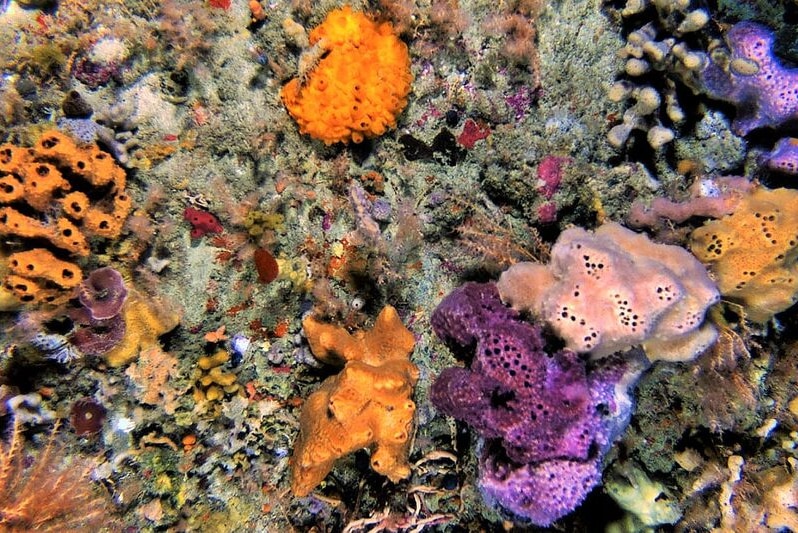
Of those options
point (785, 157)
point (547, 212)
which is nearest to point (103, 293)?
point (547, 212)

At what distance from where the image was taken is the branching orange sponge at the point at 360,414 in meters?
3.48

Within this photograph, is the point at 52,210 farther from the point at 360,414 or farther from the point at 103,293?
the point at 360,414

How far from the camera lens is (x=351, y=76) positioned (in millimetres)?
3770

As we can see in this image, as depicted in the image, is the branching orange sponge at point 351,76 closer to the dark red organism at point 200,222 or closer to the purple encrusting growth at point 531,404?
the dark red organism at point 200,222

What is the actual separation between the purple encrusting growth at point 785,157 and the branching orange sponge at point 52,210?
5172 millimetres

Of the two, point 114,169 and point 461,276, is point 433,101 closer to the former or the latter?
point 461,276

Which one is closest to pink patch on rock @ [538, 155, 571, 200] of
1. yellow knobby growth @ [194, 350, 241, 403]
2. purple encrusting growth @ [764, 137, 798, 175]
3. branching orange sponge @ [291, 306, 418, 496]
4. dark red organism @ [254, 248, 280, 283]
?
purple encrusting growth @ [764, 137, 798, 175]

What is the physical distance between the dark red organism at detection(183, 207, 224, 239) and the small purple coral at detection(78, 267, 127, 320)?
0.72 m

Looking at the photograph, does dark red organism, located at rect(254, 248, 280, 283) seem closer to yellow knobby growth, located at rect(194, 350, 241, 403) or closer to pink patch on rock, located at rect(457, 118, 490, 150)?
yellow knobby growth, located at rect(194, 350, 241, 403)

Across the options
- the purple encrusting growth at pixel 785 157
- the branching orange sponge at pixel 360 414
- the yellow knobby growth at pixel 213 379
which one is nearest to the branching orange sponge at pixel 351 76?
the branching orange sponge at pixel 360 414

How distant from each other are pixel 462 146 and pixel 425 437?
286cm

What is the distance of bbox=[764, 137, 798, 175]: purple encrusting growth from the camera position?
3.42 m

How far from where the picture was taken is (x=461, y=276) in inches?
170

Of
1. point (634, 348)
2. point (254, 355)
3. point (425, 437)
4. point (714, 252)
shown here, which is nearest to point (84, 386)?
point (254, 355)
